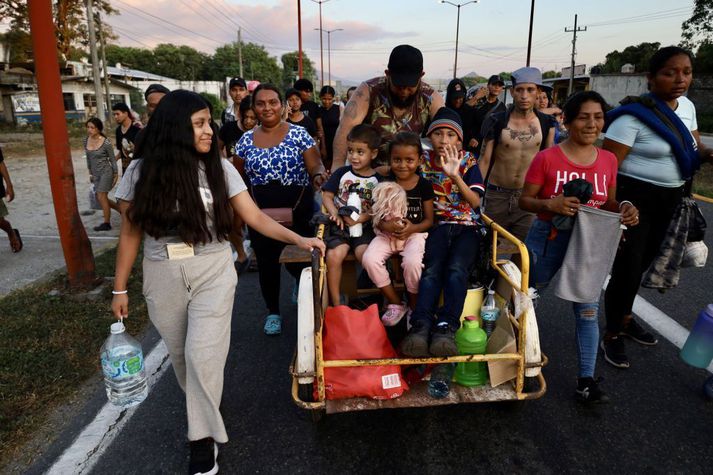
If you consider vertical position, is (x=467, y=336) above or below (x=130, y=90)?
below

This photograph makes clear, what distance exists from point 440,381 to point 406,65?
2.30 m

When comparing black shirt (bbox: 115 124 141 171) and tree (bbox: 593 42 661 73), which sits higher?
tree (bbox: 593 42 661 73)

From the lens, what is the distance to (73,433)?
9.83 feet

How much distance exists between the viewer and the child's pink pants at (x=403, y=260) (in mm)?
3199

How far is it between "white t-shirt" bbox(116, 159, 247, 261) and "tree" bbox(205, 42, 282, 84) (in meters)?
87.0

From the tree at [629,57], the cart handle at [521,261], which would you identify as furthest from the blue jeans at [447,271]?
the tree at [629,57]

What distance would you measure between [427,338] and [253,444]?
1.23 m

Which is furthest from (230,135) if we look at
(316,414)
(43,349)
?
(316,414)

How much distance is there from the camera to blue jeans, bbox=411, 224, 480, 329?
294cm

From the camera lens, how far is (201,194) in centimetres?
256

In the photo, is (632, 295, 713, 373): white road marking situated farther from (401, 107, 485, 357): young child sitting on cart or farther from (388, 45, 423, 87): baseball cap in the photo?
(388, 45, 423, 87): baseball cap

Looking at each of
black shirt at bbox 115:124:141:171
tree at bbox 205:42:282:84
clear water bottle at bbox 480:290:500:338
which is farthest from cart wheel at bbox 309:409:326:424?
tree at bbox 205:42:282:84

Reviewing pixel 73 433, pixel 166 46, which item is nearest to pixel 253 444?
pixel 73 433

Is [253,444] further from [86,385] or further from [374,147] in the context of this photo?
[374,147]
